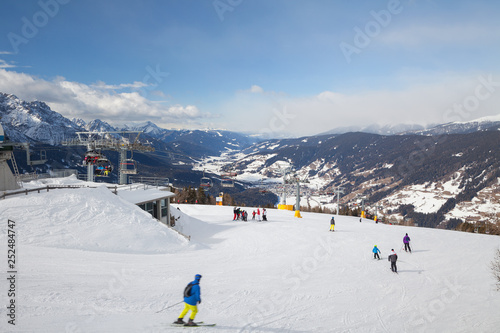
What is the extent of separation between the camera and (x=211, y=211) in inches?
1446

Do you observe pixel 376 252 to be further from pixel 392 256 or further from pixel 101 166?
pixel 101 166

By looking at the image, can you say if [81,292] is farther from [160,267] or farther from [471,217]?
[471,217]

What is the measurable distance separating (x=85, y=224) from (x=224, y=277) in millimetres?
9553

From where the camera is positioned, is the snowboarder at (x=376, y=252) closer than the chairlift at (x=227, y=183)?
Yes

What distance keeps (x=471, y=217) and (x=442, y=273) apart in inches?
8495

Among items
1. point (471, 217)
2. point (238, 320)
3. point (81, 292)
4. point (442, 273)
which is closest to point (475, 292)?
point (442, 273)

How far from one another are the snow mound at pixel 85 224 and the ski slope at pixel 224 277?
60 mm

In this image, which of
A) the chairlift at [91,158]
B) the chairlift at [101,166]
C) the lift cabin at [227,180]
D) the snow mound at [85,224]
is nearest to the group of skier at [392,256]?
the snow mound at [85,224]

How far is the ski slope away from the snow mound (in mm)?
60

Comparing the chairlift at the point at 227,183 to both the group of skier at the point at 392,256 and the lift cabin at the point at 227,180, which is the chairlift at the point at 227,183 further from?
the group of skier at the point at 392,256

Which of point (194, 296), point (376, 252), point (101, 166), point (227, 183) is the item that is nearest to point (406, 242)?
point (376, 252)

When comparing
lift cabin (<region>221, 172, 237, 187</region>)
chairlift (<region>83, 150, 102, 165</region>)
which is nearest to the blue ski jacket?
chairlift (<region>83, 150, 102, 165</region>)

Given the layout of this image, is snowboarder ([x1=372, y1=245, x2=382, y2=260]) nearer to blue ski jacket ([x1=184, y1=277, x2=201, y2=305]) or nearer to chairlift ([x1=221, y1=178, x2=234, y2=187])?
blue ski jacket ([x1=184, y1=277, x2=201, y2=305])

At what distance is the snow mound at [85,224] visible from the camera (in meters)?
14.8
